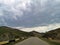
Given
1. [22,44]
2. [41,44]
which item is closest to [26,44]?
[22,44]

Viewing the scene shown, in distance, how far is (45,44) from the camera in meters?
78.8

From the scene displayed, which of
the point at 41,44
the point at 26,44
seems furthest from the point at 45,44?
the point at 26,44

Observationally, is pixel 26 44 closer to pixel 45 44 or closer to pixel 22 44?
pixel 22 44

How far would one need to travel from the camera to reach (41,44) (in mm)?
79125

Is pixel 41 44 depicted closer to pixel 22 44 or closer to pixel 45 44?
pixel 45 44

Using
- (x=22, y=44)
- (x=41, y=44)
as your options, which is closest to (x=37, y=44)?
(x=41, y=44)

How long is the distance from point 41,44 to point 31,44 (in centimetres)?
433

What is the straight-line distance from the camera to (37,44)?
260 ft

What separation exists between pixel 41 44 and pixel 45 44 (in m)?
1.71

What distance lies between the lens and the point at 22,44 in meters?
80.8

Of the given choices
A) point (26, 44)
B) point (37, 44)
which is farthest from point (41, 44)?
point (26, 44)

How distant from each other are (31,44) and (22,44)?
4016mm

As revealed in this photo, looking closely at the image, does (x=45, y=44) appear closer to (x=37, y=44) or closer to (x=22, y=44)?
(x=37, y=44)

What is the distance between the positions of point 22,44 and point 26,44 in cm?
174
